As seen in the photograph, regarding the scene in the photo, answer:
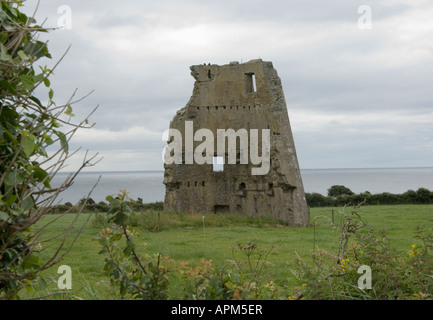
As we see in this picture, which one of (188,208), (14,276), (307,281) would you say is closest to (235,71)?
(188,208)

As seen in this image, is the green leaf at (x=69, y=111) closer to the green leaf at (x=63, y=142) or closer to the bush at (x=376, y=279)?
the green leaf at (x=63, y=142)

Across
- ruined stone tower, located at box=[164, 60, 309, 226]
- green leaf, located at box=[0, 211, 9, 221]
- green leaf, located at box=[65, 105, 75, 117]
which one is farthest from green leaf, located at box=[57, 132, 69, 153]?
ruined stone tower, located at box=[164, 60, 309, 226]

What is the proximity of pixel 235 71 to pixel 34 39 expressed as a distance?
20396 mm

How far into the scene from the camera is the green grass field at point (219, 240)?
32.8ft

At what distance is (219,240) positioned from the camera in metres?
15.2

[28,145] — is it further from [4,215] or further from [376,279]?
[376,279]

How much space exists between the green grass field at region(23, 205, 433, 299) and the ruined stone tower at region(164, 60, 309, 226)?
2.28m

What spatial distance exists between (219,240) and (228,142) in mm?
9166

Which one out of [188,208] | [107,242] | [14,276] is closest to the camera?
[14,276]

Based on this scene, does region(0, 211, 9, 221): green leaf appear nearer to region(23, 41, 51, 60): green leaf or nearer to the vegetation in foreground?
the vegetation in foreground

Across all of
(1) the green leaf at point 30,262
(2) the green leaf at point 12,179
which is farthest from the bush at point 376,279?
(2) the green leaf at point 12,179

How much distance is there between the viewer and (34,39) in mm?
3578

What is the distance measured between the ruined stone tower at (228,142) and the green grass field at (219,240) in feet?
Answer: 7.46
